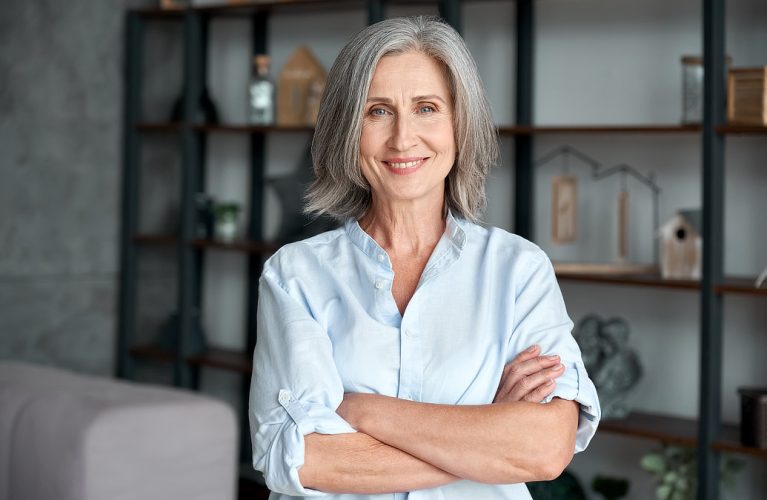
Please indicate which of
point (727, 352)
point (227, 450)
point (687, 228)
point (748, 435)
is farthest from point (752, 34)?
point (227, 450)

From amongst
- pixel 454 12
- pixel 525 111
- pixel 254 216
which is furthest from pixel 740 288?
pixel 254 216

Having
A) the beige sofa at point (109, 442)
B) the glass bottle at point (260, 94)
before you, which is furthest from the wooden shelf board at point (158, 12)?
the beige sofa at point (109, 442)

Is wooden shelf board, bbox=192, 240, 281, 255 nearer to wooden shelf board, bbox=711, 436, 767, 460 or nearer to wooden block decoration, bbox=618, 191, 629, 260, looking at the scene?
wooden block decoration, bbox=618, 191, 629, 260

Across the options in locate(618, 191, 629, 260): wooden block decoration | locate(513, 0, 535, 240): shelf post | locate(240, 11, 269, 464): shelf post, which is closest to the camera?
locate(618, 191, 629, 260): wooden block decoration

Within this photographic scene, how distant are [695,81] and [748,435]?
1.18 m

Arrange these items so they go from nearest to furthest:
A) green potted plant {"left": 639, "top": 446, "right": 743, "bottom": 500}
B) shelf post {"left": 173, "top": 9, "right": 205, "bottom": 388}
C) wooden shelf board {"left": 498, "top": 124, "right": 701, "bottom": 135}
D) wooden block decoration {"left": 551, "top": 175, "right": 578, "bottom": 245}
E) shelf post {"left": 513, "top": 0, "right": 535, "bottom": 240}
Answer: wooden shelf board {"left": 498, "top": 124, "right": 701, "bottom": 135} < green potted plant {"left": 639, "top": 446, "right": 743, "bottom": 500} < wooden block decoration {"left": 551, "top": 175, "right": 578, "bottom": 245} < shelf post {"left": 513, "top": 0, "right": 535, "bottom": 240} < shelf post {"left": 173, "top": 9, "right": 205, "bottom": 388}

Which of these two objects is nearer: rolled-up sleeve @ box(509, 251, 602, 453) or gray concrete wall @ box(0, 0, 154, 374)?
rolled-up sleeve @ box(509, 251, 602, 453)

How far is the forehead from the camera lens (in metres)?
1.60

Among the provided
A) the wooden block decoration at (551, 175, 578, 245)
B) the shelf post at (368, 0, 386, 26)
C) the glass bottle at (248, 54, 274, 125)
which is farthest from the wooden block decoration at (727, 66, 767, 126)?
the glass bottle at (248, 54, 274, 125)

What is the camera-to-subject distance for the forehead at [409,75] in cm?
160

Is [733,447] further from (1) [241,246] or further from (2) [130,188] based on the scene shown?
(2) [130,188]

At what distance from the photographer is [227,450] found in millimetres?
2854

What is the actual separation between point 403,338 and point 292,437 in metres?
0.23

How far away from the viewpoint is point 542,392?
5.11 feet
